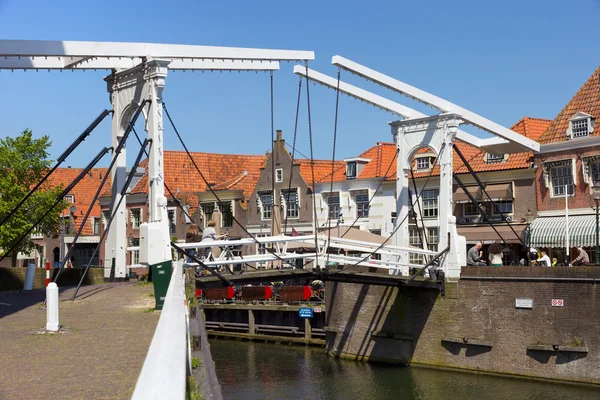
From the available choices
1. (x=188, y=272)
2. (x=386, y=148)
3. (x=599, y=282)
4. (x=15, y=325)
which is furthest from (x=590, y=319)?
(x=386, y=148)

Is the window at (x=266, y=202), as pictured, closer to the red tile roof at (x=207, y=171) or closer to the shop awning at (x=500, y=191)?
the red tile roof at (x=207, y=171)

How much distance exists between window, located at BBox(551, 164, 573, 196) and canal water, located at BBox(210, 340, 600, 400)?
32.8 ft

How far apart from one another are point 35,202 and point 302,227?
1162cm

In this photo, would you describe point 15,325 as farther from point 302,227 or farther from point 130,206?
point 130,206

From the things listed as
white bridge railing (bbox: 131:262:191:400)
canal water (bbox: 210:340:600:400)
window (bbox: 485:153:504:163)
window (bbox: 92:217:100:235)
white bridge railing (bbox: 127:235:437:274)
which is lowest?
canal water (bbox: 210:340:600:400)

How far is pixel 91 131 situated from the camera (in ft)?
48.0

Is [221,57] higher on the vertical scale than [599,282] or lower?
higher

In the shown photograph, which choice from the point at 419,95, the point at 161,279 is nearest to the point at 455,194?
the point at 419,95

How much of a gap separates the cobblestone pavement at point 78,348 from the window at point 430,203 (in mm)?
21553

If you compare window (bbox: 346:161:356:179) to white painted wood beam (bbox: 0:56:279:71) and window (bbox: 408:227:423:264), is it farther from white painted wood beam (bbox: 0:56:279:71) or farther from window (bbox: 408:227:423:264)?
white painted wood beam (bbox: 0:56:279:71)

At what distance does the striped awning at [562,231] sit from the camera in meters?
26.6

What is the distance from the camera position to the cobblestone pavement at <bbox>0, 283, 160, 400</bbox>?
5062mm

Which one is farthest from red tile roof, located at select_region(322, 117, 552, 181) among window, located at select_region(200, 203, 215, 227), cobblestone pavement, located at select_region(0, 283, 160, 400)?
cobblestone pavement, located at select_region(0, 283, 160, 400)

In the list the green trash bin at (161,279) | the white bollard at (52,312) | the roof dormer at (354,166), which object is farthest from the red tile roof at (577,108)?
the white bollard at (52,312)
